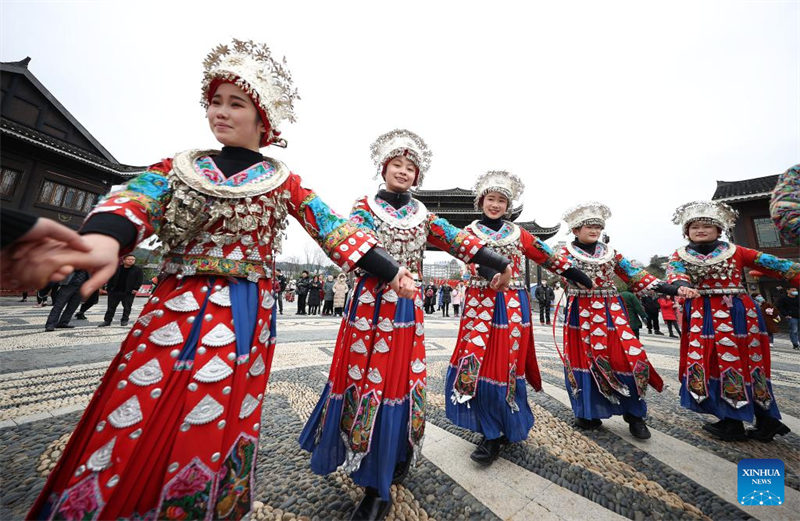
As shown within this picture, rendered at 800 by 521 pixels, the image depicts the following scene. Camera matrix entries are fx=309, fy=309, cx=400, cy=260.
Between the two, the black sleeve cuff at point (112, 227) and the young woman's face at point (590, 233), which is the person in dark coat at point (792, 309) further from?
the black sleeve cuff at point (112, 227)

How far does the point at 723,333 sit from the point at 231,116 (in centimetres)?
449

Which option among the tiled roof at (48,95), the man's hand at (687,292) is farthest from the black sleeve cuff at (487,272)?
the tiled roof at (48,95)

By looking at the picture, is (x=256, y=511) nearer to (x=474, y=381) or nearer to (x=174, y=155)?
(x=474, y=381)

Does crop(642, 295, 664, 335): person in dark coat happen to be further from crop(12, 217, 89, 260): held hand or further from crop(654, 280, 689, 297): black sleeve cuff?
crop(12, 217, 89, 260): held hand

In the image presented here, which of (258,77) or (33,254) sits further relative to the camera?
(258,77)

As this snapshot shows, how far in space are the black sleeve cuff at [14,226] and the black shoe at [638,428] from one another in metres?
3.88

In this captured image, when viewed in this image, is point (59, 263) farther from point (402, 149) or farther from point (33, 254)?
point (402, 149)

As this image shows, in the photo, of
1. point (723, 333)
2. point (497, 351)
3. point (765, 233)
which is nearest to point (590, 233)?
point (723, 333)

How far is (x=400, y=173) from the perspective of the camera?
7.29 feet

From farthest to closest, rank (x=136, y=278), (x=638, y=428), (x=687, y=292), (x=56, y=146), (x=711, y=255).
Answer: (x=56, y=146) < (x=136, y=278) < (x=711, y=255) < (x=687, y=292) < (x=638, y=428)

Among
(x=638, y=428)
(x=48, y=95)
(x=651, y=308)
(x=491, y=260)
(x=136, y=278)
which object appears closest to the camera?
(x=491, y=260)

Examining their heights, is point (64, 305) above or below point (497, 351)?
below

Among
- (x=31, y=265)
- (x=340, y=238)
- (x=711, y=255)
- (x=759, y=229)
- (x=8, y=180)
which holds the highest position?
(x=759, y=229)

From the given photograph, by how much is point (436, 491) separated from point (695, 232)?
375 cm
